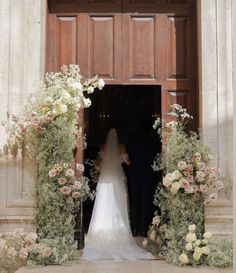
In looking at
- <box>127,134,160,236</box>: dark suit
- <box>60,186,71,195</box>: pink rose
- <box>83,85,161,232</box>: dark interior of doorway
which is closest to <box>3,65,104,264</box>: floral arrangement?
<box>60,186,71,195</box>: pink rose

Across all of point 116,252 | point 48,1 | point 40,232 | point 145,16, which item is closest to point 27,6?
point 48,1

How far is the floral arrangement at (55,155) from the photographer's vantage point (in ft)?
21.4

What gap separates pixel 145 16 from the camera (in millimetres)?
7438

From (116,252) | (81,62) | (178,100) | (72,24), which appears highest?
(72,24)

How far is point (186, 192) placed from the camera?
6.44 metres

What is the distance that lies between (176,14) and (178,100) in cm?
118

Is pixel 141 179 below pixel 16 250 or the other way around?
the other way around

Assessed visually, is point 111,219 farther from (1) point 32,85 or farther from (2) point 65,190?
(1) point 32,85

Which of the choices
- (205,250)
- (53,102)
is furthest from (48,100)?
(205,250)

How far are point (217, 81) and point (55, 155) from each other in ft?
7.44

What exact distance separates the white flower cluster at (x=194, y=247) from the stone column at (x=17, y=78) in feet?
6.44

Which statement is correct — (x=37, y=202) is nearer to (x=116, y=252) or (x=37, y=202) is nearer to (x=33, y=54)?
(x=116, y=252)

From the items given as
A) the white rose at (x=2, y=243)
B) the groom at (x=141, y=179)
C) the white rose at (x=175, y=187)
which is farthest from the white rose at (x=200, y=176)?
the groom at (x=141, y=179)

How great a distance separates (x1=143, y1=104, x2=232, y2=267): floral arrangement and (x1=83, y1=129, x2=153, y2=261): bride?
2.15 ft
